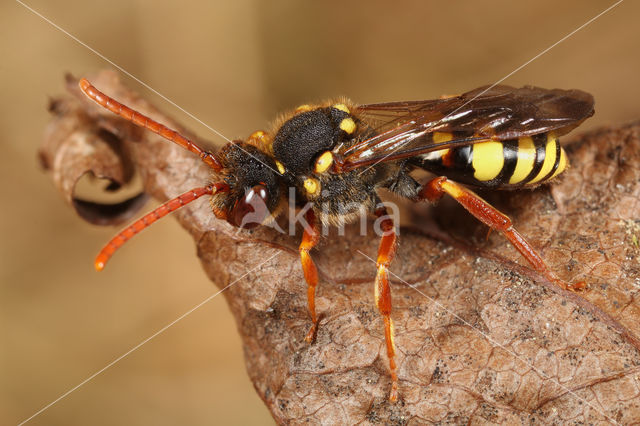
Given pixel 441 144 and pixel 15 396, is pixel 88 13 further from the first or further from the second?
pixel 441 144

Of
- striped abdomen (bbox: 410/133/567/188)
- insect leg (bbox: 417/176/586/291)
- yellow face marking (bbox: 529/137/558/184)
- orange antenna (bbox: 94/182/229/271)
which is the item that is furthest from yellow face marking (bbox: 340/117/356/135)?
yellow face marking (bbox: 529/137/558/184)

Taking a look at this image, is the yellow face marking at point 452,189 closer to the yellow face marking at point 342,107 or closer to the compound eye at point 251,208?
the yellow face marking at point 342,107

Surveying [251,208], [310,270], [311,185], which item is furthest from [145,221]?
[311,185]

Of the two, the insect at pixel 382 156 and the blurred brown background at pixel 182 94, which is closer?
the insect at pixel 382 156

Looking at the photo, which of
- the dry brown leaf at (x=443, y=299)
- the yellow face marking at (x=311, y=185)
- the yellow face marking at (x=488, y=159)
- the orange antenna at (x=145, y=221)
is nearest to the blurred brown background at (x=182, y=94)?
the dry brown leaf at (x=443, y=299)

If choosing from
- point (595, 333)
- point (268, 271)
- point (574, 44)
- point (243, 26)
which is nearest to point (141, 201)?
point (268, 271)

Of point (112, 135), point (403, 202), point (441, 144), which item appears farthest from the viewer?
point (403, 202)

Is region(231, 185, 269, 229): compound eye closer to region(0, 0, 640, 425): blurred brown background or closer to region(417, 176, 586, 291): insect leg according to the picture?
region(417, 176, 586, 291): insect leg
